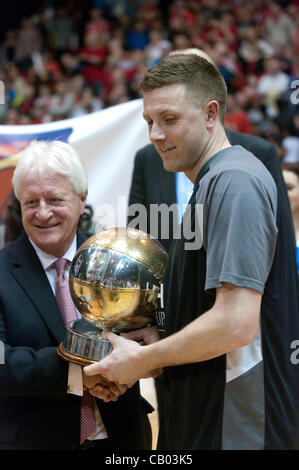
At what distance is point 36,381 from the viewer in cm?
192

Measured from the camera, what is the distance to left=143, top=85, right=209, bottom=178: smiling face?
1.66 m

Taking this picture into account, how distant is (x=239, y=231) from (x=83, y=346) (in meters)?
0.64

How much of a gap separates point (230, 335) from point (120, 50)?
37.6 ft

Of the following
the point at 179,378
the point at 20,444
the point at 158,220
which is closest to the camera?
the point at 179,378

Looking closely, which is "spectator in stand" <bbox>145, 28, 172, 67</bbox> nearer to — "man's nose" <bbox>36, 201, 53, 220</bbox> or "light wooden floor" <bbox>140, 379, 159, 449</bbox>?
"light wooden floor" <bbox>140, 379, 159, 449</bbox>

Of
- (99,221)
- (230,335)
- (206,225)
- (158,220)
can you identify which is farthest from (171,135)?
(99,221)

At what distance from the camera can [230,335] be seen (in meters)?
1.46

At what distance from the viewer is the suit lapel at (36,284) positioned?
2018mm

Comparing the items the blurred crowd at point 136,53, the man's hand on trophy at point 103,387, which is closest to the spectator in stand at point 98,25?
the blurred crowd at point 136,53

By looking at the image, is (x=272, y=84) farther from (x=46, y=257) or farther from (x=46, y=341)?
(x=46, y=341)

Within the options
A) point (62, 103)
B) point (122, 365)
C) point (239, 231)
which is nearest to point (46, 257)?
point (122, 365)

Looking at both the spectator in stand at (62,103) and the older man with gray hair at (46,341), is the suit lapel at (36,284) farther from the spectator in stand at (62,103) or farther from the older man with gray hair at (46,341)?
the spectator in stand at (62,103)

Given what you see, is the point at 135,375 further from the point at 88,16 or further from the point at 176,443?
the point at 88,16

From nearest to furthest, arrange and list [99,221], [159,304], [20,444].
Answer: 1. [159,304]
2. [20,444]
3. [99,221]
